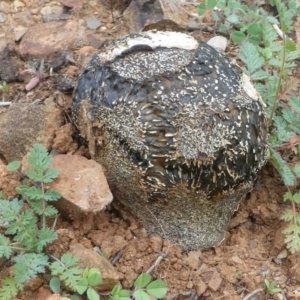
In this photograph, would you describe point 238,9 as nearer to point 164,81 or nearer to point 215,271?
point 164,81

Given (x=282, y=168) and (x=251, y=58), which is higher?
(x=251, y=58)

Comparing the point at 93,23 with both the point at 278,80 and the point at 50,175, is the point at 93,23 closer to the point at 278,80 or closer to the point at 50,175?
the point at 278,80

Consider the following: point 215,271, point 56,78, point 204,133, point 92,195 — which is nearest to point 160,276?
point 215,271

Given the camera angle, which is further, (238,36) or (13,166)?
(238,36)

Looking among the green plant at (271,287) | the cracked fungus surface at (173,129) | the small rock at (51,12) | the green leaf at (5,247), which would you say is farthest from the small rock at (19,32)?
the green plant at (271,287)

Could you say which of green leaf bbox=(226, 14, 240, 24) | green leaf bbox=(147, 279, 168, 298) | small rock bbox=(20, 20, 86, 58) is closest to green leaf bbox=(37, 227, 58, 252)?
green leaf bbox=(147, 279, 168, 298)

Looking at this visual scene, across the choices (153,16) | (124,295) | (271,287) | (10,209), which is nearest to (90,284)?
(124,295)
